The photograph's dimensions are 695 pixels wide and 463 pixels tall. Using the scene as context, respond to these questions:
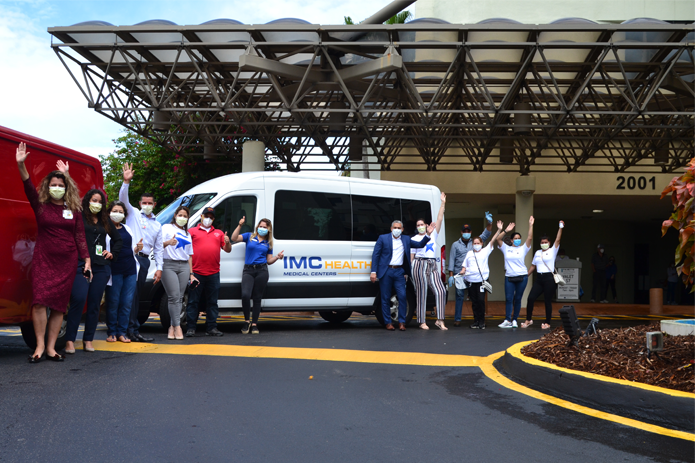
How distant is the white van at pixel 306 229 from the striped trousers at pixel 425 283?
44cm

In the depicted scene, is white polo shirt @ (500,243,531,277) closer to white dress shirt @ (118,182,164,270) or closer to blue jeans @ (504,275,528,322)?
blue jeans @ (504,275,528,322)

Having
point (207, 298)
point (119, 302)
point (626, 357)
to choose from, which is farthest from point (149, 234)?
point (626, 357)

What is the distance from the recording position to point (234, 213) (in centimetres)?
999

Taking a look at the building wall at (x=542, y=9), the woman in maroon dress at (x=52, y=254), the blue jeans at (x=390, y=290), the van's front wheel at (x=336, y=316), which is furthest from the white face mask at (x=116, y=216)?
the building wall at (x=542, y=9)

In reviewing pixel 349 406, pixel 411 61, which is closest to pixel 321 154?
pixel 411 61

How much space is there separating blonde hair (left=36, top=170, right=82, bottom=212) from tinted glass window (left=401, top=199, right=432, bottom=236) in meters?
6.03

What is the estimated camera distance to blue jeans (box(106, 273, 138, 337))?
7882mm

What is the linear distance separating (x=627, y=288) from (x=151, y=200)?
24.4 m

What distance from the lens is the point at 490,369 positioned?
22.5 ft

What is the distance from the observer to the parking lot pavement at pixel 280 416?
387 centimetres

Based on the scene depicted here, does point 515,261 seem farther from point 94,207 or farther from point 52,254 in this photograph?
point 52,254

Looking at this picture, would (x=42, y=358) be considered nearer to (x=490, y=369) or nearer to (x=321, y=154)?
(x=490, y=369)

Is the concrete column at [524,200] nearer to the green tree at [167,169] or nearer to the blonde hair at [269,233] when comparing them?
the green tree at [167,169]

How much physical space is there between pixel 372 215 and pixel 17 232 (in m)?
5.91
